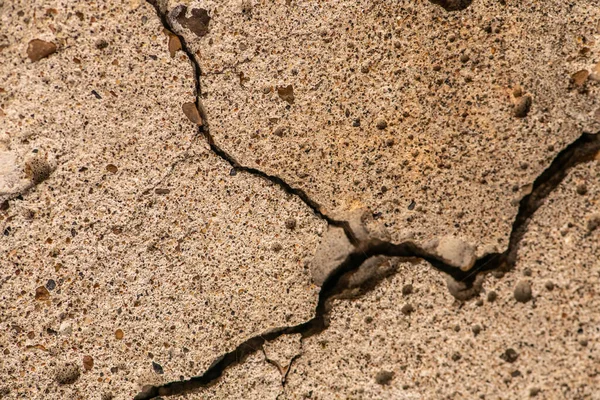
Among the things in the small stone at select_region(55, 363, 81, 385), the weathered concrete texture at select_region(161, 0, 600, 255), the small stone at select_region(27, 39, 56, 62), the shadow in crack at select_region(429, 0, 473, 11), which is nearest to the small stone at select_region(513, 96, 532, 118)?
the weathered concrete texture at select_region(161, 0, 600, 255)

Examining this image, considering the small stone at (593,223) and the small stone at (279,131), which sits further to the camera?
the small stone at (279,131)

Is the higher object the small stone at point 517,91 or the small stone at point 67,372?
the small stone at point 517,91

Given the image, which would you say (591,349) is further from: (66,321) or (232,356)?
(66,321)

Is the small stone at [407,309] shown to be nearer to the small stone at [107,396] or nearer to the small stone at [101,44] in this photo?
the small stone at [107,396]

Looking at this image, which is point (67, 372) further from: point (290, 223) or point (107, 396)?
point (290, 223)

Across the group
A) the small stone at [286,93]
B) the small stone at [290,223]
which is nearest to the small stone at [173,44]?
the small stone at [286,93]

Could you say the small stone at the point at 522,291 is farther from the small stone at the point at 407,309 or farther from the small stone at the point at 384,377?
the small stone at the point at 384,377

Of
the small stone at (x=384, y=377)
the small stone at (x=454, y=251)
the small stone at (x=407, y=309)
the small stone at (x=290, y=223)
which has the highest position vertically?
the small stone at (x=454, y=251)

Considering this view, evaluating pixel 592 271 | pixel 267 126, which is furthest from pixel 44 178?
pixel 592 271
